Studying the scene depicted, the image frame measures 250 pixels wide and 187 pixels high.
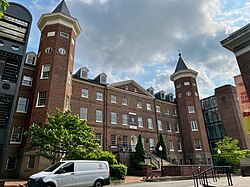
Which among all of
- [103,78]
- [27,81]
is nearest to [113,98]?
[103,78]

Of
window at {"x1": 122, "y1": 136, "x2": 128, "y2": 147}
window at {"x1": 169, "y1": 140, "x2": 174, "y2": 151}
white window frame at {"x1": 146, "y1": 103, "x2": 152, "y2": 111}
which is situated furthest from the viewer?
white window frame at {"x1": 146, "y1": 103, "x2": 152, "y2": 111}

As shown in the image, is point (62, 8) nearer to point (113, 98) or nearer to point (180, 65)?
point (113, 98)

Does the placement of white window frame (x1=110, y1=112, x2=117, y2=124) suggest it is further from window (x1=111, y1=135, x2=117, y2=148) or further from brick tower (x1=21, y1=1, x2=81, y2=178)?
brick tower (x1=21, y1=1, x2=81, y2=178)

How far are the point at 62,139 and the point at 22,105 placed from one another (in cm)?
1129

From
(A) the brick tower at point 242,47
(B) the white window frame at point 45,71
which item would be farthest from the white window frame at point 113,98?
(A) the brick tower at point 242,47

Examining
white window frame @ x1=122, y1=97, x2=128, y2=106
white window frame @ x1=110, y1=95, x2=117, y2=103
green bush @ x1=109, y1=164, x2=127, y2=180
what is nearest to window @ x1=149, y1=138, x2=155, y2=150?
white window frame @ x1=122, y1=97, x2=128, y2=106

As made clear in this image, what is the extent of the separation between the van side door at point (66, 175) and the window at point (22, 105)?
577 inches

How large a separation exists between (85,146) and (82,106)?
1266 centimetres

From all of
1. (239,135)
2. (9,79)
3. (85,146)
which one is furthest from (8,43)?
(239,135)

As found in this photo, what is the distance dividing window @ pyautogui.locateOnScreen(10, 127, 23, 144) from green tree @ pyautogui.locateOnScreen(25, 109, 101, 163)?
6.81 m

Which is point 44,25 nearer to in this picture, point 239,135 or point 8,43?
point 8,43

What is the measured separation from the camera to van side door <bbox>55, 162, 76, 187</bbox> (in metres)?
10.7

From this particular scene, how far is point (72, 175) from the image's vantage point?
11.2 m

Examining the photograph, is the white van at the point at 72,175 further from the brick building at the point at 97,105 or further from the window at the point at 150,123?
the window at the point at 150,123
